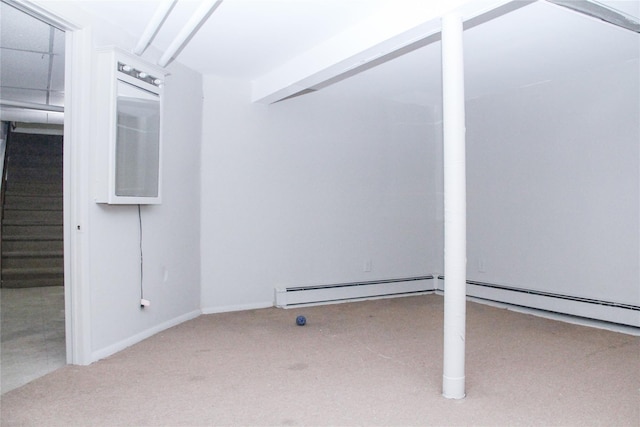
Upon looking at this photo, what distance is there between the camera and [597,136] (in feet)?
13.4

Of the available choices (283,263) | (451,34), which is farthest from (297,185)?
(451,34)

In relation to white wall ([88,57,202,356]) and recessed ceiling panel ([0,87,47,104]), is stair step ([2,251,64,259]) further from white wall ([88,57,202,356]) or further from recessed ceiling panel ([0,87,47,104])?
white wall ([88,57,202,356])

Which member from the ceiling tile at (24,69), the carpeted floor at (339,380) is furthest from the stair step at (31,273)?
the carpeted floor at (339,380)

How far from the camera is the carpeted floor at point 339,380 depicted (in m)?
2.26

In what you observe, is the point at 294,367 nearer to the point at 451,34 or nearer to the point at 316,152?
the point at 451,34

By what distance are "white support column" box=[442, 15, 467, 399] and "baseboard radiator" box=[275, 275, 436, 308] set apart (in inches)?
96.9

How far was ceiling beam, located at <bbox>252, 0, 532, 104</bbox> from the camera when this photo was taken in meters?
2.58

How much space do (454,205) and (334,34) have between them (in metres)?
1.66

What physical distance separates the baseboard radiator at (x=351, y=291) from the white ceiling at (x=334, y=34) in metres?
2.06

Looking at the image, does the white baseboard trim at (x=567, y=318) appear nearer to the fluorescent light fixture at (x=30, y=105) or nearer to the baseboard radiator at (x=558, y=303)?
the baseboard radiator at (x=558, y=303)

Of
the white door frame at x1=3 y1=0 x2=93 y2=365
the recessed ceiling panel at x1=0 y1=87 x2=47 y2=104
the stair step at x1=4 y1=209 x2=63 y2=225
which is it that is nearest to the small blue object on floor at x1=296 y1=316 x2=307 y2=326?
the white door frame at x1=3 y1=0 x2=93 y2=365

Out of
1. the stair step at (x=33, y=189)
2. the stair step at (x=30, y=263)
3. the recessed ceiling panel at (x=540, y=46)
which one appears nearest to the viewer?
the recessed ceiling panel at (x=540, y=46)

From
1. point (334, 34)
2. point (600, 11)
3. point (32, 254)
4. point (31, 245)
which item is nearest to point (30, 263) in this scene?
point (32, 254)

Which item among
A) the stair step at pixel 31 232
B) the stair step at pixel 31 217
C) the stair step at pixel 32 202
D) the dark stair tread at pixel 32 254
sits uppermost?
the stair step at pixel 32 202
